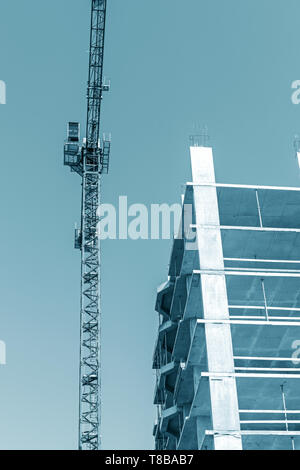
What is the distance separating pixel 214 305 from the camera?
19594 millimetres

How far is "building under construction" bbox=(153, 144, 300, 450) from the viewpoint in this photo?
1881 cm

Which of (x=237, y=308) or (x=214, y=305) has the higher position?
(x=237, y=308)

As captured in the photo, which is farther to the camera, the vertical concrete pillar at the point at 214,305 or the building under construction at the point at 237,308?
the building under construction at the point at 237,308

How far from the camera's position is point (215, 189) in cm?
2150

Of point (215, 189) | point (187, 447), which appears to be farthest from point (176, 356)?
point (215, 189)

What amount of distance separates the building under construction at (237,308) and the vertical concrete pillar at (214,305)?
0.09 ft

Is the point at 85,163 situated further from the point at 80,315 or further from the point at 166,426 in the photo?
the point at 166,426

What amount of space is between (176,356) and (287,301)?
19.9 feet

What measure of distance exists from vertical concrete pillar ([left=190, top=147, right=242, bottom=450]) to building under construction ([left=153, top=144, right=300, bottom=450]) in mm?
29

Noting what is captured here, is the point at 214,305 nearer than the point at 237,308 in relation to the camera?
Yes

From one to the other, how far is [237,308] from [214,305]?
3827mm

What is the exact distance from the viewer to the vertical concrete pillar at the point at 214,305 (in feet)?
58.4
